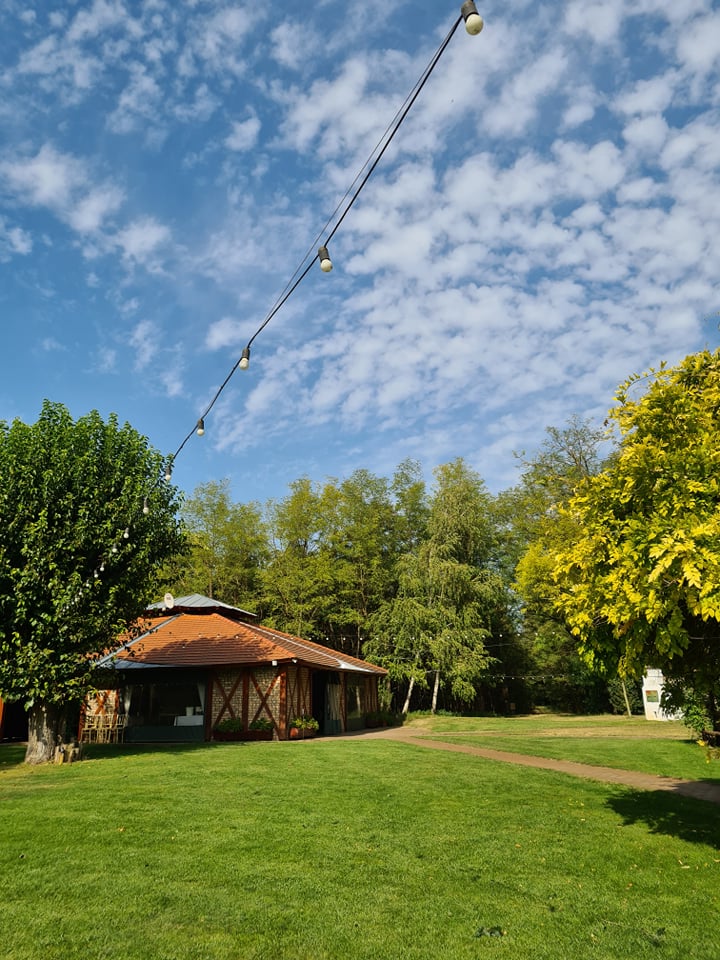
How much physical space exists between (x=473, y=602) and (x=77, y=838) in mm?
27890

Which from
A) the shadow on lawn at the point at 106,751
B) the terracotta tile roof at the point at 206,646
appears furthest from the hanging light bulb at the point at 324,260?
the terracotta tile roof at the point at 206,646

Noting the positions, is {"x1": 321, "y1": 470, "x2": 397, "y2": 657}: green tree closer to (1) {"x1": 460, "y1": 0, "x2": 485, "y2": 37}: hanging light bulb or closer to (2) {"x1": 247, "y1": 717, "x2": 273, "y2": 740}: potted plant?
(2) {"x1": 247, "y1": 717, "x2": 273, "y2": 740}: potted plant

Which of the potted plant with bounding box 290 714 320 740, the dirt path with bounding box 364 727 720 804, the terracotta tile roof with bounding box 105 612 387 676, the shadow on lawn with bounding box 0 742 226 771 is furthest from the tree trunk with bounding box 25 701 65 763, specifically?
the dirt path with bounding box 364 727 720 804

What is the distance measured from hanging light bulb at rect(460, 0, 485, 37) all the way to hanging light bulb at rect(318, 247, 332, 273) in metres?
2.38

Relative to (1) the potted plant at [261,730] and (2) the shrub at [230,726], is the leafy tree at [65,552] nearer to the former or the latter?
(2) the shrub at [230,726]

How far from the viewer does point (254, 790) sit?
9938 millimetres

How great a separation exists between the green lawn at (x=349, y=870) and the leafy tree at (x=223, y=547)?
27.9 metres

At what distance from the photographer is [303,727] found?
66.7 feet

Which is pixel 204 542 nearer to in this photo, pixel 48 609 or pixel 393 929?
pixel 48 609

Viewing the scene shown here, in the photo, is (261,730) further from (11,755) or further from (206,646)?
(11,755)

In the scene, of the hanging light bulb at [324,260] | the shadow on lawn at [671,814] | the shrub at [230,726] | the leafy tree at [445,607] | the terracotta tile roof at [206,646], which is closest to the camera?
the hanging light bulb at [324,260]

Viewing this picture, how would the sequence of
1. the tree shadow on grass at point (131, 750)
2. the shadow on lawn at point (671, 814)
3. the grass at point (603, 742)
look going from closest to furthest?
the shadow on lawn at point (671, 814) → the grass at point (603, 742) → the tree shadow on grass at point (131, 750)

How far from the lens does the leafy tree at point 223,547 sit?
38.5m

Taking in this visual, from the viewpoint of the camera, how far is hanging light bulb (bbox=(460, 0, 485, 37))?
4117mm
